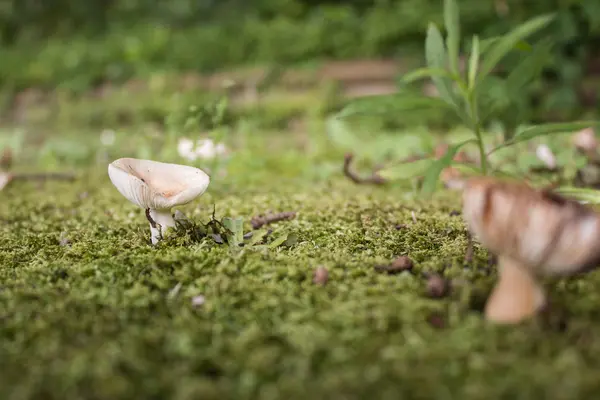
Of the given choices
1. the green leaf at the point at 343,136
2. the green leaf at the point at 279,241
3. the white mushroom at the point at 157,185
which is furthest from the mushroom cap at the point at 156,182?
the green leaf at the point at 343,136

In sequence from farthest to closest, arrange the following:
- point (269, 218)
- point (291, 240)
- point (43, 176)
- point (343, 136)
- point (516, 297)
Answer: point (343, 136)
point (43, 176)
point (269, 218)
point (291, 240)
point (516, 297)

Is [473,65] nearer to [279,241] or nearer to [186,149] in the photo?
[279,241]

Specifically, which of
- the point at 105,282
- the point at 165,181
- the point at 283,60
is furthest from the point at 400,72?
the point at 105,282

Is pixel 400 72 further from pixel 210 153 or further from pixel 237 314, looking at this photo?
pixel 237 314

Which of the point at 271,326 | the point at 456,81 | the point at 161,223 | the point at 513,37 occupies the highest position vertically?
the point at 513,37

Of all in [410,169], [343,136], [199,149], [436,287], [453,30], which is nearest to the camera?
[436,287]

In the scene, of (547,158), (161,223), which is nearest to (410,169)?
(161,223)

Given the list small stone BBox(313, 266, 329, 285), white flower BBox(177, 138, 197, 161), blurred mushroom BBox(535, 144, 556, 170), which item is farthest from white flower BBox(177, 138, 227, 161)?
blurred mushroom BBox(535, 144, 556, 170)
